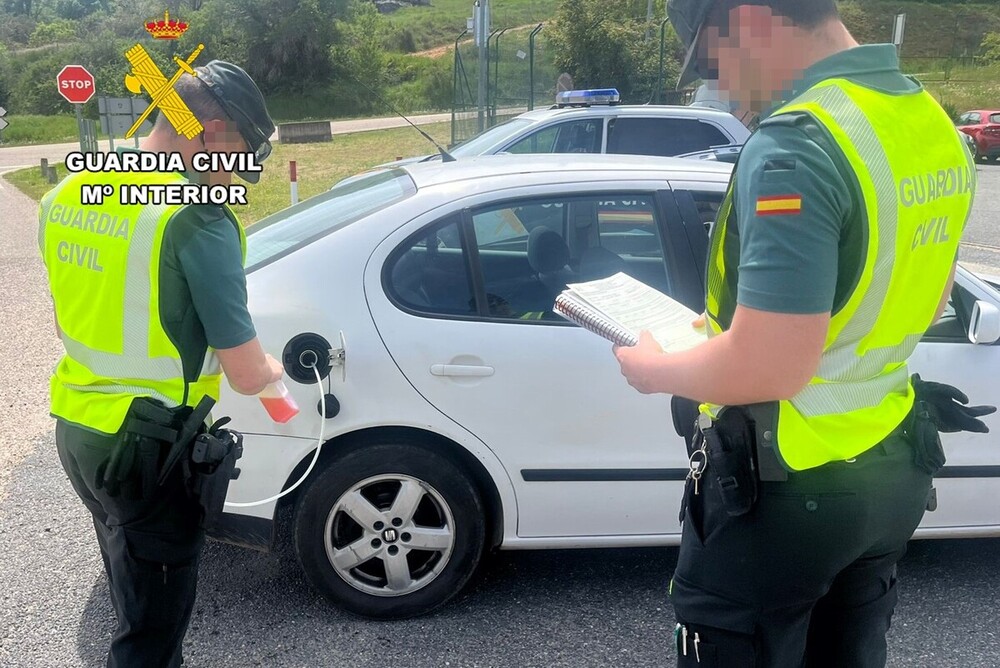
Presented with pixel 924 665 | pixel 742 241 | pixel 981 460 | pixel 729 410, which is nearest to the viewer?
pixel 742 241

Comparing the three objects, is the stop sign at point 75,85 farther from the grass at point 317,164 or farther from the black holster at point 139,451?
the black holster at point 139,451

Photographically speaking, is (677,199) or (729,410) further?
(677,199)

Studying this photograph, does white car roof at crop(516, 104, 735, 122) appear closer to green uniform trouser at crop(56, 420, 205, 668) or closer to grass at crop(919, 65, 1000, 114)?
green uniform trouser at crop(56, 420, 205, 668)

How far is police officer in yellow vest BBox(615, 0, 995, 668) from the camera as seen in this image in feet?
4.17

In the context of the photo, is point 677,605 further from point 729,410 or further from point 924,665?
point 924,665

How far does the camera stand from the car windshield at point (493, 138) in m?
7.73

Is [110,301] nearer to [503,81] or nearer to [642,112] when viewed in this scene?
[642,112]

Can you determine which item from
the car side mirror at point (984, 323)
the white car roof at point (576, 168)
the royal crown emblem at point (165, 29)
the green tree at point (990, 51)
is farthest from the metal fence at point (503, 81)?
the green tree at point (990, 51)

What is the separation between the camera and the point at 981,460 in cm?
302

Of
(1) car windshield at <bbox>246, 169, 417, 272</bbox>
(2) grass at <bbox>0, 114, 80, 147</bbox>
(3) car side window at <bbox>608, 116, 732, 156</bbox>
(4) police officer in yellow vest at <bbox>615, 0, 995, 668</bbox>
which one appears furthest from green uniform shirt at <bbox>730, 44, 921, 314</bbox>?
(2) grass at <bbox>0, 114, 80, 147</bbox>

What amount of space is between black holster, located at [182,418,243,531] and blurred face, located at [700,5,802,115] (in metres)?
1.40

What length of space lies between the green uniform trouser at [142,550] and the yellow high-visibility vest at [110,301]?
96 millimetres

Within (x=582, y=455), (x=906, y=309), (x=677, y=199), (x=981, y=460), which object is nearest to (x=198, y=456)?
(x=582, y=455)

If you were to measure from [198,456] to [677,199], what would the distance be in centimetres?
187
